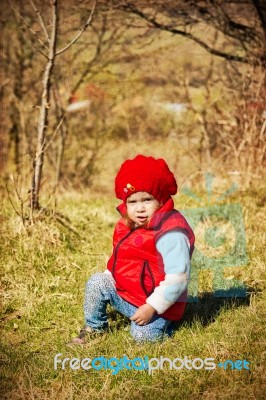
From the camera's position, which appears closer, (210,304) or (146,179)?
(146,179)

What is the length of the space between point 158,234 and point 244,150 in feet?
12.3

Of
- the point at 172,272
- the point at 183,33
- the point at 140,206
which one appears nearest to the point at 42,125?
the point at 140,206

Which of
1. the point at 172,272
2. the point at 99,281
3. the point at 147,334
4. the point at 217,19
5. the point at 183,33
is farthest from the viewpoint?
the point at 183,33

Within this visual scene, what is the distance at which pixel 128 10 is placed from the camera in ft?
23.2

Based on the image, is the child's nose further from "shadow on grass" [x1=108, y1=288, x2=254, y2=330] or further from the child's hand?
"shadow on grass" [x1=108, y1=288, x2=254, y2=330]

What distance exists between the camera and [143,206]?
9.14ft

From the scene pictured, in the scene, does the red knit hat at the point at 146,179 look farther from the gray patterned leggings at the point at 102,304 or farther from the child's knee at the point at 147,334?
the child's knee at the point at 147,334

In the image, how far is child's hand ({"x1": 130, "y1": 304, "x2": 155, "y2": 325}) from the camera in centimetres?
264

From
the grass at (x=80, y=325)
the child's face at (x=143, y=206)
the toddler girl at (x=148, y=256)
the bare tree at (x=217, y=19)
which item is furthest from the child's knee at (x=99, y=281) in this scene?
the bare tree at (x=217, y=19)

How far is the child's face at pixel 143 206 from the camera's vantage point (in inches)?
109

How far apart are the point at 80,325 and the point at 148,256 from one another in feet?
2.40

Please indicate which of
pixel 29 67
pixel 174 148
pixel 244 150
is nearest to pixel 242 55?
pixel 244 150

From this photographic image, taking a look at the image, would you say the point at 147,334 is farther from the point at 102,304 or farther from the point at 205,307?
the point at 205,307

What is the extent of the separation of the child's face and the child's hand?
1.51 ft
